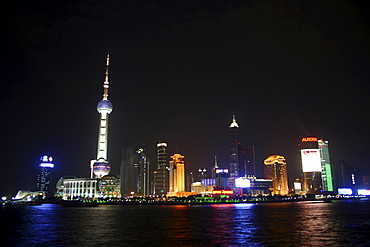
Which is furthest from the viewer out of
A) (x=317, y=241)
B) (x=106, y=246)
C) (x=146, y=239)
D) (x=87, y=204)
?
(x=87, y=204)

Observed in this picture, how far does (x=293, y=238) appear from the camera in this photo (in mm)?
36531

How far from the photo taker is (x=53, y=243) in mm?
34750

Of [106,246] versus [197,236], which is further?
[197,236]

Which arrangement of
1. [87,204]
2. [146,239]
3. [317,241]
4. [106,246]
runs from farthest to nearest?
[87,204]
[146,239]
[317,241]
[106,246]

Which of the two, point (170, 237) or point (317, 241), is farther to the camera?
point (170, 237)

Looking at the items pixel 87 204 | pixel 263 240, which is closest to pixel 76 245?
pixel 263 240

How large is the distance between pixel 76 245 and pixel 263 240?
1928cm

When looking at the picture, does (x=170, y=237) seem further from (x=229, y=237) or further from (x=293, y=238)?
(x=293, y=238)

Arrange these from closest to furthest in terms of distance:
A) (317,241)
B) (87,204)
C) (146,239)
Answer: (317,241) < (146,239) < (87,204)

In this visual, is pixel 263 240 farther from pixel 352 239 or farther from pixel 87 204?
pixel 87 204

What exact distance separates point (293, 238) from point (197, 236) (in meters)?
10.7

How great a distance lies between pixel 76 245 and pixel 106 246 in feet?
11.0

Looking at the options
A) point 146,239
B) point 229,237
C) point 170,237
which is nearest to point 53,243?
point 146,239

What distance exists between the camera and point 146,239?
3709cm
